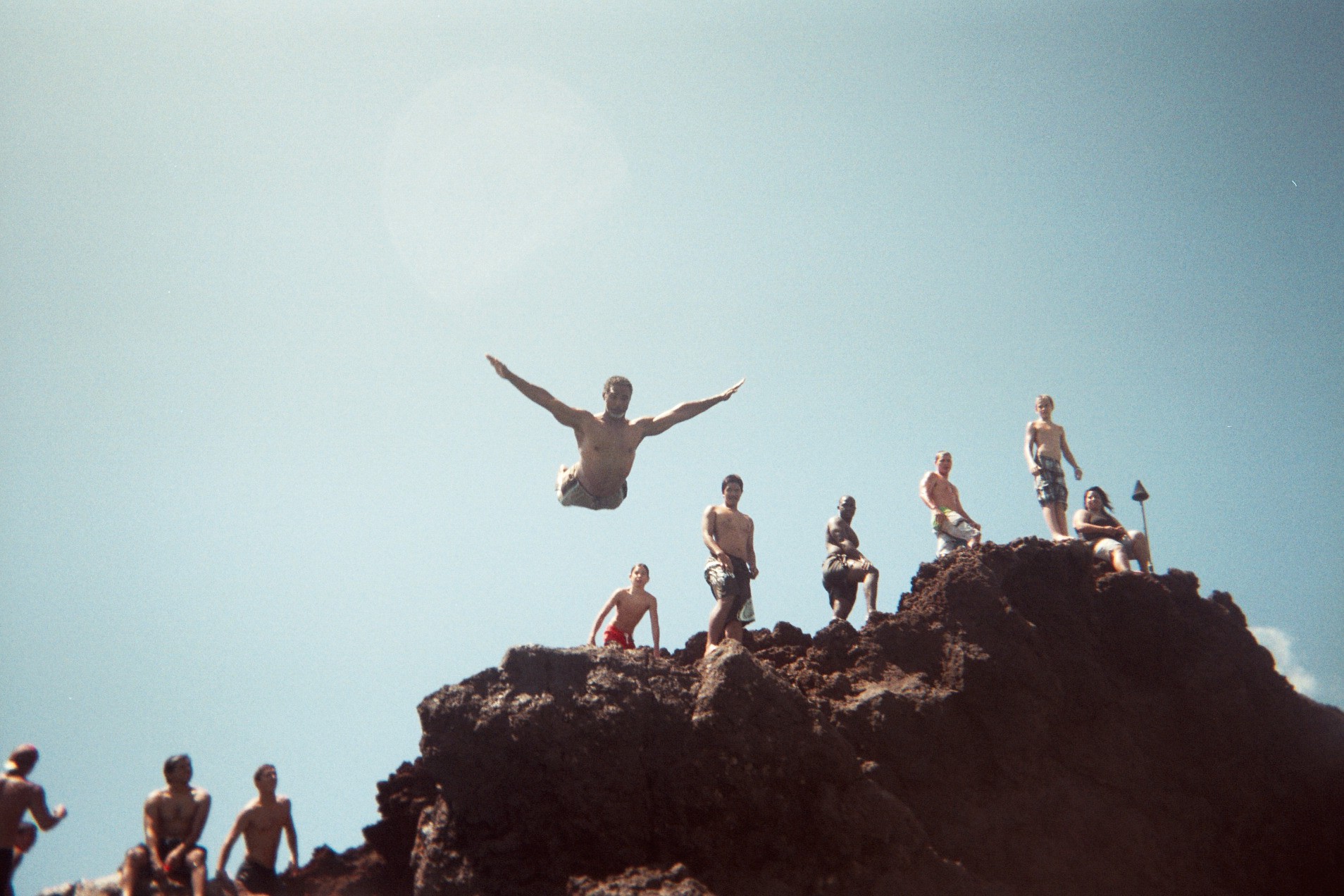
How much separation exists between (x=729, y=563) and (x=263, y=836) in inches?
216

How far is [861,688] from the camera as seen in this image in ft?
25.6

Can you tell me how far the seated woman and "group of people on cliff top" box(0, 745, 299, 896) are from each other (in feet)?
31.4

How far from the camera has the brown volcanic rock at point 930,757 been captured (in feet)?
20.4

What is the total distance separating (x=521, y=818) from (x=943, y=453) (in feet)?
26.9

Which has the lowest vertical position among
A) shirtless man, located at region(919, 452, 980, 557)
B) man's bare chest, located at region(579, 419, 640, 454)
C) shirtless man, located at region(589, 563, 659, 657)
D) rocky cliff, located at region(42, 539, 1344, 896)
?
rocky cliff, located at region(42, 539, 1344, 896)

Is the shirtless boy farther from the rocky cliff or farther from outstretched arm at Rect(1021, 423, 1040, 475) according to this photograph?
the rocky cliff

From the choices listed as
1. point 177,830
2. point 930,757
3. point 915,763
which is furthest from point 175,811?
point 930,757

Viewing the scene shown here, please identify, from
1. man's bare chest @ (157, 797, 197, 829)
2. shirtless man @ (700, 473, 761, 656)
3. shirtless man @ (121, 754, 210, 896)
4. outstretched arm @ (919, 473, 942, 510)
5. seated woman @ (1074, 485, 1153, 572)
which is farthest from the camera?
outstretched arm @ (919, 473, 942, 510)

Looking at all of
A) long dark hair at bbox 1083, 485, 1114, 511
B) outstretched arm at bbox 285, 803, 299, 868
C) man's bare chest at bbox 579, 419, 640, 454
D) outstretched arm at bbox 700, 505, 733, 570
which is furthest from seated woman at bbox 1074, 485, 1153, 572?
outstretched arm at bbox 285, 803, 299, 868

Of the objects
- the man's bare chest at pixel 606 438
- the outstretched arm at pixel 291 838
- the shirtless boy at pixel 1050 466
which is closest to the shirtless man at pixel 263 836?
the outstretched arm at pixel 291 838

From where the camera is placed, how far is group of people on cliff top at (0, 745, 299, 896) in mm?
6336

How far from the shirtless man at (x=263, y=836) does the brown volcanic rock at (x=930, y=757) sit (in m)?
1.63

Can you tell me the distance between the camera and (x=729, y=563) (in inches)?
373

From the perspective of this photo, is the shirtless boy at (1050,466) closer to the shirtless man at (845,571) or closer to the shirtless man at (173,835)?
the shirtless man at (845,571)
